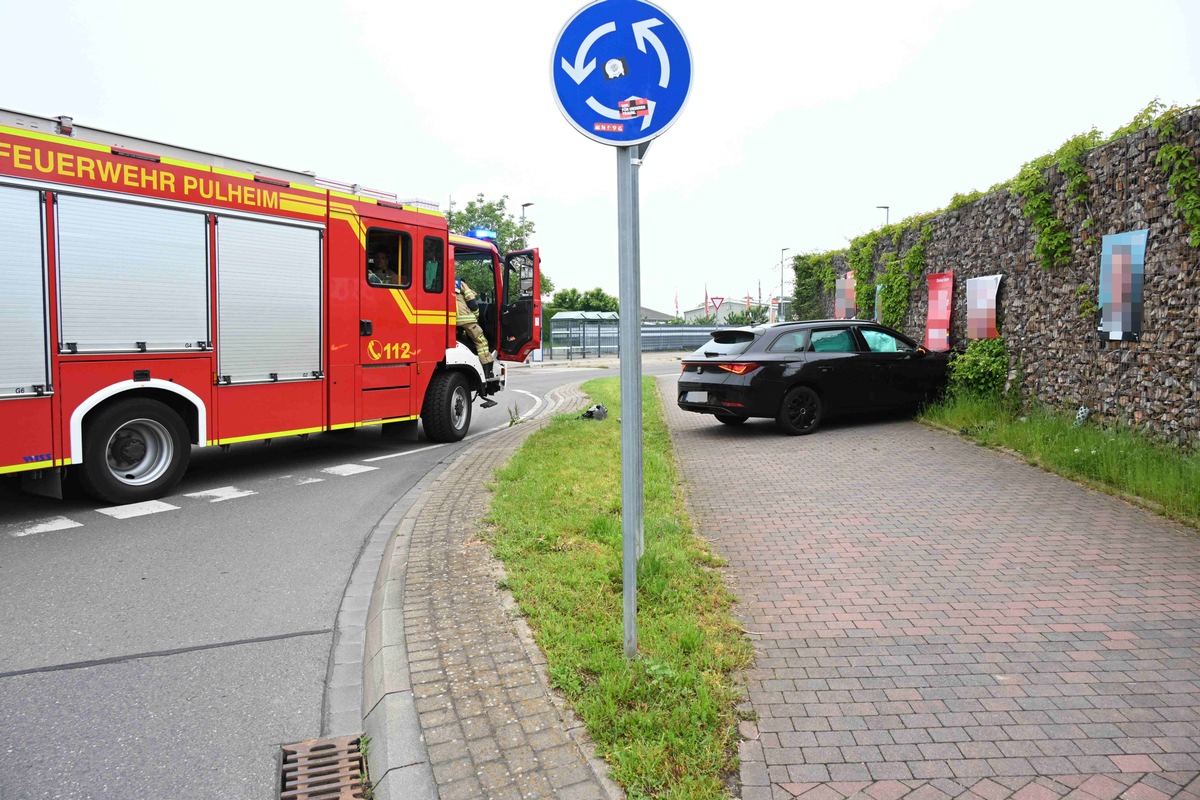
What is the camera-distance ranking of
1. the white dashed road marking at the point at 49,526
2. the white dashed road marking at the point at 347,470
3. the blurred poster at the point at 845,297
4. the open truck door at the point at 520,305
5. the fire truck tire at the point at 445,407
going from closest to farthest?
the white dashed road marking at the point at 49,526 → the white dashed road marking at the point at 347,470 → the fire truck tire at the point at 445,407 → the open truck door at the point at 520,305 → the blurred poster at the point at 845,297

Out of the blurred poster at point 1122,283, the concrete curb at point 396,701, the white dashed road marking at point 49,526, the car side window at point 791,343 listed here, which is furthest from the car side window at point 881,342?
the white dashed road marking at point 49,526

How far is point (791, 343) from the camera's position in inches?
435

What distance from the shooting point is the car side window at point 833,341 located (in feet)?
36.8

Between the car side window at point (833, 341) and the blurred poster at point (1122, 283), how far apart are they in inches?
131

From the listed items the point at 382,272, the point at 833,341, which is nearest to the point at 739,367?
the point at 833,341

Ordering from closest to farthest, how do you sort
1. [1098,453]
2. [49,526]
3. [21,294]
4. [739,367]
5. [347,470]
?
[21,294]
[49,526]
[1098,453]
[347,470]
[739,367]

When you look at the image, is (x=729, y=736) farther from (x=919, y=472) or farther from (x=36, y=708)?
(x=919, y=472)

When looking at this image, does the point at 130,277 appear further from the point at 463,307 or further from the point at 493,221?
the point at 493,221

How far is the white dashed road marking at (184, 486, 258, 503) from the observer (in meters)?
7.59

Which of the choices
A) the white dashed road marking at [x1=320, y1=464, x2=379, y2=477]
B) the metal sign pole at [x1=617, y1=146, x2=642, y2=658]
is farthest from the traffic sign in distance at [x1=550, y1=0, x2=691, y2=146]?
the white dashed road marking at [x1=320, y1=464, x2=379, y2=477]

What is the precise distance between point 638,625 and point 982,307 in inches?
363

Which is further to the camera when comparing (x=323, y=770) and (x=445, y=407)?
(x=445, y=407)

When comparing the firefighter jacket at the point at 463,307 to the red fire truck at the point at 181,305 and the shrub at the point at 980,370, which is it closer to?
the red fire truck at the point at 181,305

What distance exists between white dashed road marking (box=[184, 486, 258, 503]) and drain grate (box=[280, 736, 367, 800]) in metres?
4.84
